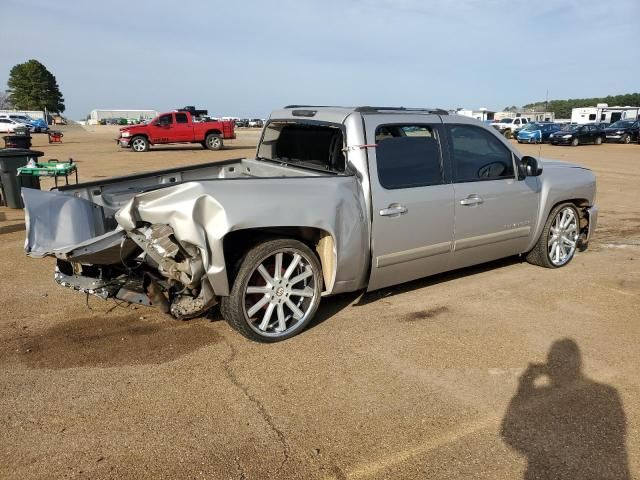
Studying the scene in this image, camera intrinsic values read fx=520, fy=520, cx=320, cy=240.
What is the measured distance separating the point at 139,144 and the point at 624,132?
30851 mm

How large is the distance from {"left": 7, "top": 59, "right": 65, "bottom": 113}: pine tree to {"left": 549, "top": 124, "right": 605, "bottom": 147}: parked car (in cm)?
9608

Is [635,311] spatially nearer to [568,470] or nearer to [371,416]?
[568,470]

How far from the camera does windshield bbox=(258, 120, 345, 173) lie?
14.3ft

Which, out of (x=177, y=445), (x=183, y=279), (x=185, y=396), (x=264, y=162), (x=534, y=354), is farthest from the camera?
(x=264, y=162)

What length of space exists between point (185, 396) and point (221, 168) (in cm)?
292

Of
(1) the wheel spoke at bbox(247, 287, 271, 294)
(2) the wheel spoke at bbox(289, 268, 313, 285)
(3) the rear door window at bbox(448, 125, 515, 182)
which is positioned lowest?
(1) the wheel spoke at bbox(247, 287, 271, 294)

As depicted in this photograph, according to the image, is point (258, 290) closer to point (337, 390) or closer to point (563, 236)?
point (337, 390)

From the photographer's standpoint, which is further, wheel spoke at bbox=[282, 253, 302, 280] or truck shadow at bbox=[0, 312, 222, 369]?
wheel spoke at bbox=[282, 253, 302, 280]

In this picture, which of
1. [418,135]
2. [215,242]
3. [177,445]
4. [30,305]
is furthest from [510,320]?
[30,305]

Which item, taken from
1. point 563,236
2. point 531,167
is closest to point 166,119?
point 563,236

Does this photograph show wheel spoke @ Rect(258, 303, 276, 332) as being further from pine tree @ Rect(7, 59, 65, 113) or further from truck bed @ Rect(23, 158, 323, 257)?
pine tree @ Rect(7, 59, 65, 113)

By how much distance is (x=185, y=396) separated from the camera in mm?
3178

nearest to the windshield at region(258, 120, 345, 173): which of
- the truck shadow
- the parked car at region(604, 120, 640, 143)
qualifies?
the truck shadow

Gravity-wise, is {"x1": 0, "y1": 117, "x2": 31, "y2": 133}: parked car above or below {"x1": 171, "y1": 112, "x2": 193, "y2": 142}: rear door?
above
